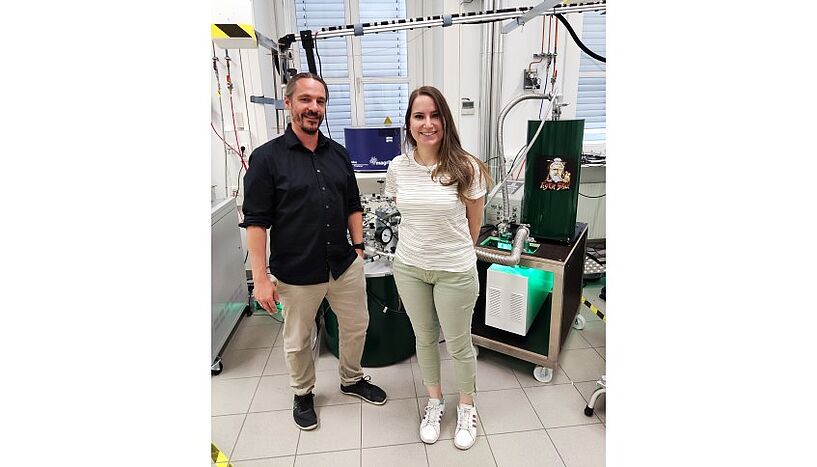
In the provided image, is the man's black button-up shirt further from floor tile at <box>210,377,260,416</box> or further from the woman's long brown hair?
floor tile at <box>210,377,260,416</box>

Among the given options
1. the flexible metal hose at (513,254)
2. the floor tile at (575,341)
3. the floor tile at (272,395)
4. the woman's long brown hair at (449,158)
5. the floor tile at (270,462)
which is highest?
the woman's long brown hair at (449,158)

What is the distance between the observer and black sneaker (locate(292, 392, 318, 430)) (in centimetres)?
184

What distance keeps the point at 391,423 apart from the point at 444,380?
40 centimetres

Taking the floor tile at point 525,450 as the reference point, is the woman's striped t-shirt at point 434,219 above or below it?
above

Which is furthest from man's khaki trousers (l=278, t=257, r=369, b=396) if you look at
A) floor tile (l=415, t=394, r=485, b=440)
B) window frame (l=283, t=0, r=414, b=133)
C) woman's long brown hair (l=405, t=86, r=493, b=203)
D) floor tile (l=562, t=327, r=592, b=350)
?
window frame (l=283, t=0, r=414, b=133)

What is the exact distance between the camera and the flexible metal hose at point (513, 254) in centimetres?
195

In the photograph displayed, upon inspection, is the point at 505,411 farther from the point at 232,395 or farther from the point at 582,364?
the point at 232,395

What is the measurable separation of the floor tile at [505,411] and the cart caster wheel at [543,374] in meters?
0.13

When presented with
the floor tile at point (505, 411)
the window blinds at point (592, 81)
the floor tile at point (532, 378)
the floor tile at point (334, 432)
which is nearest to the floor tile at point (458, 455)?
the floor tile at point (505, 411)

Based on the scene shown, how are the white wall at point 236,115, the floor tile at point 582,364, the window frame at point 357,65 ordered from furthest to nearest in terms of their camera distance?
the window frame at point 357,65
the white wall at point 236,115
the floor tile at point 582,364

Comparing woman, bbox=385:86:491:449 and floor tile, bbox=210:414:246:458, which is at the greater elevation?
woman, bbox=385:86:491:449

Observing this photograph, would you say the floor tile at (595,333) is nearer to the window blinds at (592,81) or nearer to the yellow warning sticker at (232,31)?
the window blinds at (592,81)

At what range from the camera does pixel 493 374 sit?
87.4 inches

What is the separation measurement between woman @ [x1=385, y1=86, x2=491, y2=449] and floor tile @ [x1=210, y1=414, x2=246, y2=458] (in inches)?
38.4
